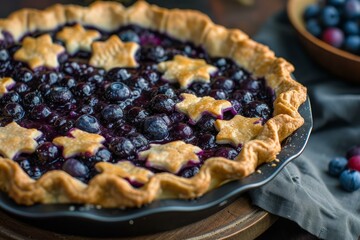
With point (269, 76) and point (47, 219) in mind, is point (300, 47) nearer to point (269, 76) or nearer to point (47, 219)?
point (269, 76)

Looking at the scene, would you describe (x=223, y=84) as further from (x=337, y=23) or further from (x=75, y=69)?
(x=337, y=23)

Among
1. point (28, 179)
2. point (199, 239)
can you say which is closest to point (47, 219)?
point (28, 179)

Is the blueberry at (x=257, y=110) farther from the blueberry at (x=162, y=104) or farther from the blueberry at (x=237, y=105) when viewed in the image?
the blueberry at (x=162, y=104)

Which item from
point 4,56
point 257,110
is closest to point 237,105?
point 257,110

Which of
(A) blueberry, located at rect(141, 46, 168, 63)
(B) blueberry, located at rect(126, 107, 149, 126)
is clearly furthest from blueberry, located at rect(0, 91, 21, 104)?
(A) blueberry, located at rect(141, 46, 168, 63)

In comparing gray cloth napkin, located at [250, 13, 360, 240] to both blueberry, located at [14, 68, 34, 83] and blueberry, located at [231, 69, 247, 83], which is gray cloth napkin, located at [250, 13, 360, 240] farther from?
blueberry, located at [14, 68, 34, 83]
